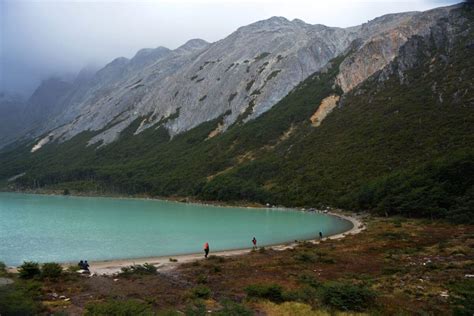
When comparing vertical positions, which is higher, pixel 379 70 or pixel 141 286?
pixel 379 70

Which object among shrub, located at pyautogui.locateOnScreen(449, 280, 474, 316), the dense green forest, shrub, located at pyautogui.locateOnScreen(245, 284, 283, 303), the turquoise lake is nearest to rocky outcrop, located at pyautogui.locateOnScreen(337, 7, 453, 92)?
the dense green forest

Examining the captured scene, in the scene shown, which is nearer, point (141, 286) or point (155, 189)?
point (141, 286)

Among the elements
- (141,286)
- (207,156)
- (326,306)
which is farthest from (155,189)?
(326,306)

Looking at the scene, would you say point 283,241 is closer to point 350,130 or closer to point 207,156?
point 350,130

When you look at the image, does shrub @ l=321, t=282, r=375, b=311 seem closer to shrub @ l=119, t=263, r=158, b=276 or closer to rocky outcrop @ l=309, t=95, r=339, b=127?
shrub @ l=119, t=263, r=158, b=276

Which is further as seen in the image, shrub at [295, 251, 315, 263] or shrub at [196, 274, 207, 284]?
shrub at [295, 251, 315, 263]

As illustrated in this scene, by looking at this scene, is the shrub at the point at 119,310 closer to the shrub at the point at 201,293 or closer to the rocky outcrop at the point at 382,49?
the shrub at the point at 201,293

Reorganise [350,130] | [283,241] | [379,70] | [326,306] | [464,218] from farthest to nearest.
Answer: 1. [379,70]
2. [350,130]
3. [464,218]
4. [283,241]
5. [326,306]
